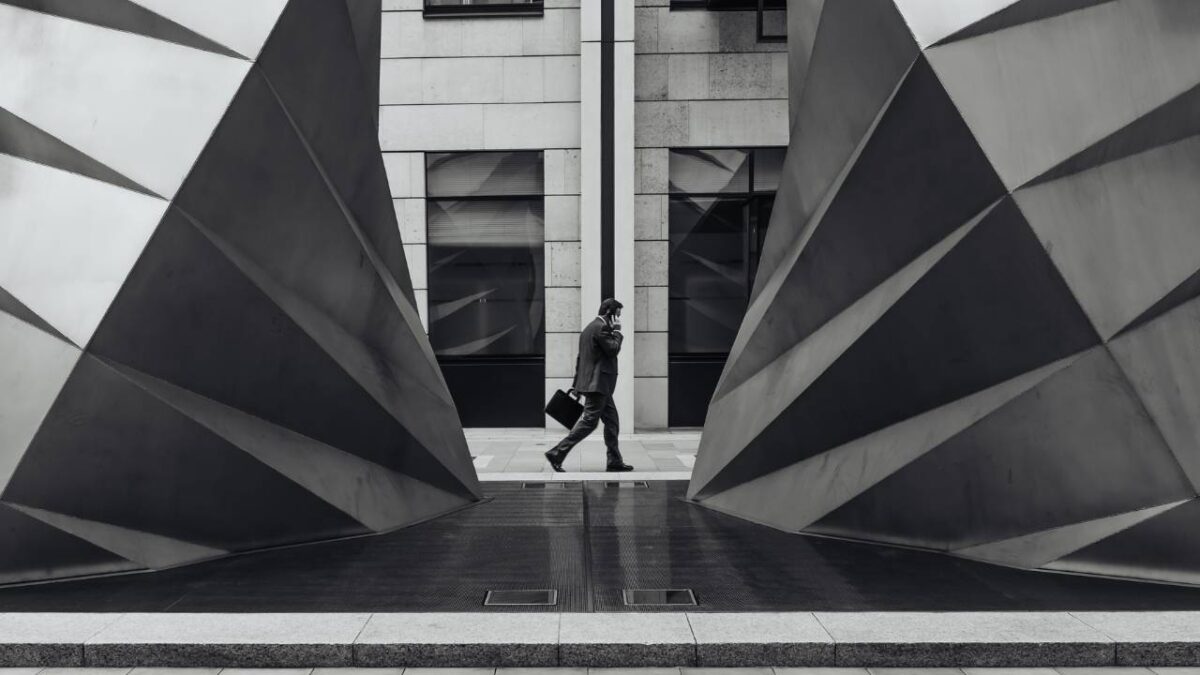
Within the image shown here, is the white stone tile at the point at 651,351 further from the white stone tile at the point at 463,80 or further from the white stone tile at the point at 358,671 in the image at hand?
the white stone tile at the point at 358,671

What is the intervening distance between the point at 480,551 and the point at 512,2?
555 inches

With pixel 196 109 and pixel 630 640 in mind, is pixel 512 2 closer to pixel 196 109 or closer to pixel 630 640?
pixel 196 109

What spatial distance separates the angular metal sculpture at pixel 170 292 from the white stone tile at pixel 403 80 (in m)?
10.2

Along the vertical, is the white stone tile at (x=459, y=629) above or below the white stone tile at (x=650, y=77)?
below

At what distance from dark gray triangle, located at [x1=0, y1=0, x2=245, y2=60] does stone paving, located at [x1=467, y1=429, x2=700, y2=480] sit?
6.15 metres

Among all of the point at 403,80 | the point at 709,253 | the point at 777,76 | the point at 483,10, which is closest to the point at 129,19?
the point at 403,80

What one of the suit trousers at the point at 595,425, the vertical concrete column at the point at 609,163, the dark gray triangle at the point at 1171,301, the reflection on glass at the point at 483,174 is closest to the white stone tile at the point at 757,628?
the dark gray triangle at the point at 1171,301

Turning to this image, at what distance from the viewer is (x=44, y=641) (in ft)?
16.9

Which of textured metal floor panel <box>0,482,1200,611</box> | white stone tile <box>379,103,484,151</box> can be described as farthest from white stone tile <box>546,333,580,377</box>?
textured metal floor panel <box>0,482,1200,611</box>

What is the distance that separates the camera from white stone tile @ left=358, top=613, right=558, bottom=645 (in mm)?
5180

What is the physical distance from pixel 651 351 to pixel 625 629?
1322 centimetres

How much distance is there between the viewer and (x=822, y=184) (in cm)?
886

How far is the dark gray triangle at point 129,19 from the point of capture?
726 cm

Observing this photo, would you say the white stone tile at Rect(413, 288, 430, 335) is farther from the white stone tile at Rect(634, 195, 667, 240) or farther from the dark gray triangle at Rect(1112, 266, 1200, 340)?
the dark gray triangle at Rect(1112, 266, 1200, 340)
